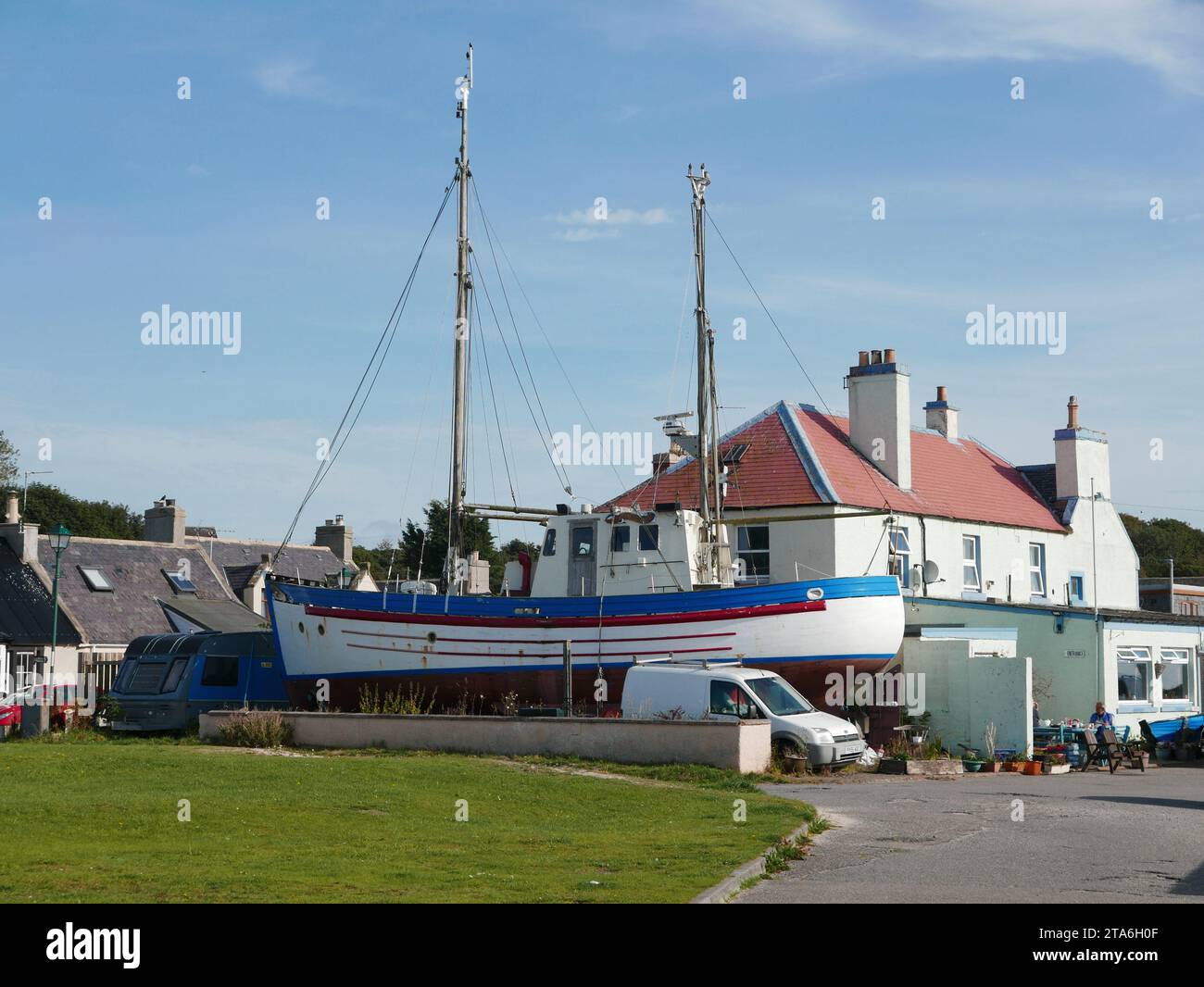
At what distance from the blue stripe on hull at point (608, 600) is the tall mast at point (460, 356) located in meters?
1.90

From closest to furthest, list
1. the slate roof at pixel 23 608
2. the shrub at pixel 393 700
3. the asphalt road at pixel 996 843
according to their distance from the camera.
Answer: the asphalt road at pixel 996 843
the shrub at pixel 393 700
the slate roof at pixel 23 608

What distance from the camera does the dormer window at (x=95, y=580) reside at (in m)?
45.3

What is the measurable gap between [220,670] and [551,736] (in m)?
10.6

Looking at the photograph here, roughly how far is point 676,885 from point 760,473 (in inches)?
1022

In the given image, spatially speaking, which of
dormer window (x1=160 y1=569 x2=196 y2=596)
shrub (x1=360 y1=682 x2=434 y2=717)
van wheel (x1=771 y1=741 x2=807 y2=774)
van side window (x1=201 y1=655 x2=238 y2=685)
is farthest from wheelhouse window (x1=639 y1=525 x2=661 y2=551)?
dormer window (x1=160 y1=569 x2=196 y2=596)

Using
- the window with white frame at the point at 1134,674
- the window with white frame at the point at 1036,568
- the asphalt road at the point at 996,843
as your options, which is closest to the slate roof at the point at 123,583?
the window with white frame at the point at 1036,568

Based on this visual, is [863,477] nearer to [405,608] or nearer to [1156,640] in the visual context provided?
[1156,640]

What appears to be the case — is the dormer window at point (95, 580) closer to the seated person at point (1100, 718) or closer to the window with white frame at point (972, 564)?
the window with white frame at point (972, 564)

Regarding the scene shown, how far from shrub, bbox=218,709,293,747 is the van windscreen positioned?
8.35 metres

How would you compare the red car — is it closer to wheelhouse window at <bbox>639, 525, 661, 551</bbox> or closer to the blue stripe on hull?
the blue stripe on hull

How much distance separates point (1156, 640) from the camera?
112 feet
